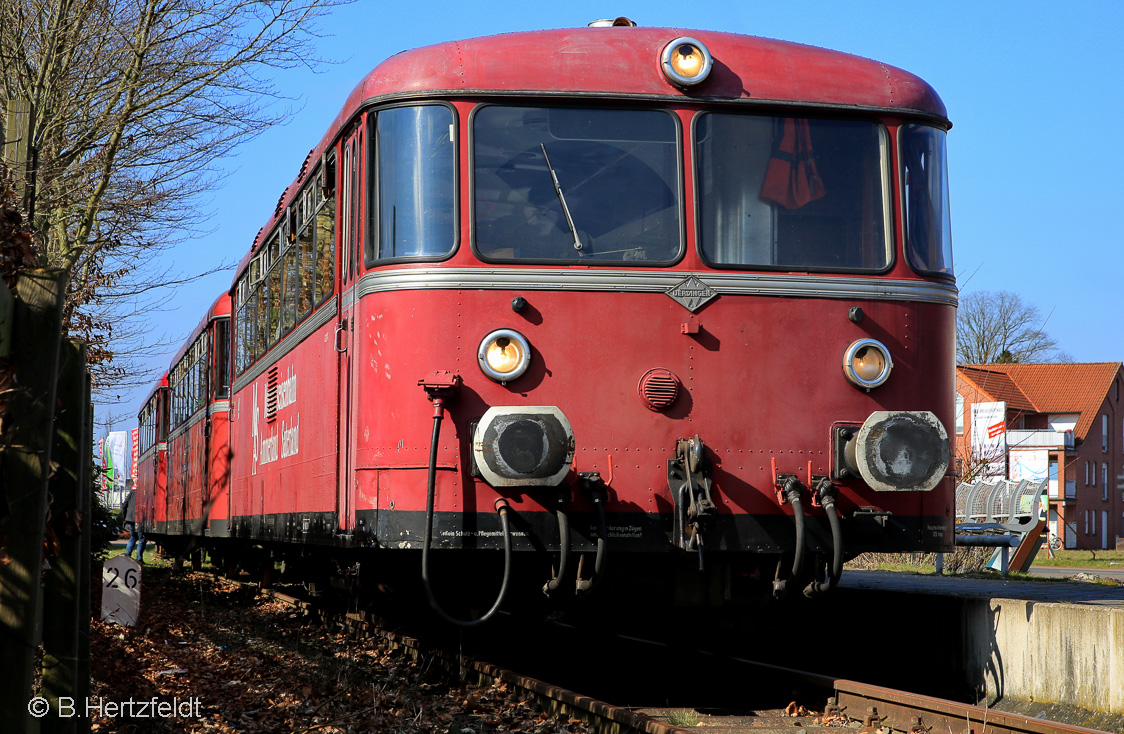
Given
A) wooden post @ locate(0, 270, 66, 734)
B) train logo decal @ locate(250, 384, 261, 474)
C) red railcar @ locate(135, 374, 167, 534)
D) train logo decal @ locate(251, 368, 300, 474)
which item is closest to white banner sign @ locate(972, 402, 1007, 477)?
train logo decal @ locate(250, 384, 261, 474)

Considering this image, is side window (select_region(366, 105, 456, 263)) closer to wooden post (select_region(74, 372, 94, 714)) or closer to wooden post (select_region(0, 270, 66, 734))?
wooden post (select_region(74, 372, 94, 714))

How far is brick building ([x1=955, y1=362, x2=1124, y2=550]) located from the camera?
5316cm

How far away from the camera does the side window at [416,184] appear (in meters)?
6.33

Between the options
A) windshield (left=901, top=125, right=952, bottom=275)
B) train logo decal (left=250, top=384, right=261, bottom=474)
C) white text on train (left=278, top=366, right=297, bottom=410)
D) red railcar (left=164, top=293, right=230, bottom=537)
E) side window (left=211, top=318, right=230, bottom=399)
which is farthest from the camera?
side window (left=211, top=318, right=230, bottom=399)

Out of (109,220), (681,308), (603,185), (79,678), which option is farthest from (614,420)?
(109,220)

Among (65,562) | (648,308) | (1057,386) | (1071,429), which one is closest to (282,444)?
(648,308)

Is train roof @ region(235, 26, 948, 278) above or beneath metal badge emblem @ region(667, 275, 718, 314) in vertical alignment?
above

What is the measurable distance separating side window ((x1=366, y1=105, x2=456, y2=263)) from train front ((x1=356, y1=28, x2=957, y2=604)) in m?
0.01

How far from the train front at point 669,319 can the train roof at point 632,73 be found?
20 millimetres

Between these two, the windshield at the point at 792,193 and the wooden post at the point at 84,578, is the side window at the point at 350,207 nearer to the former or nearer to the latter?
the windshield at the point at 792,193

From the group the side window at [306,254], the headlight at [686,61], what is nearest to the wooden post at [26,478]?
the headlight at [686,61]

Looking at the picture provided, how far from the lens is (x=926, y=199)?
6.76m

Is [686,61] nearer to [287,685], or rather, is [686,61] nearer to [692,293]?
[692,293]

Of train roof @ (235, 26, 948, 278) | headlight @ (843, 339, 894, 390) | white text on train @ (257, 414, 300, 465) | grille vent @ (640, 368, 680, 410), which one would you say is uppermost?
train roof @ (235, 26, 948, 278)
